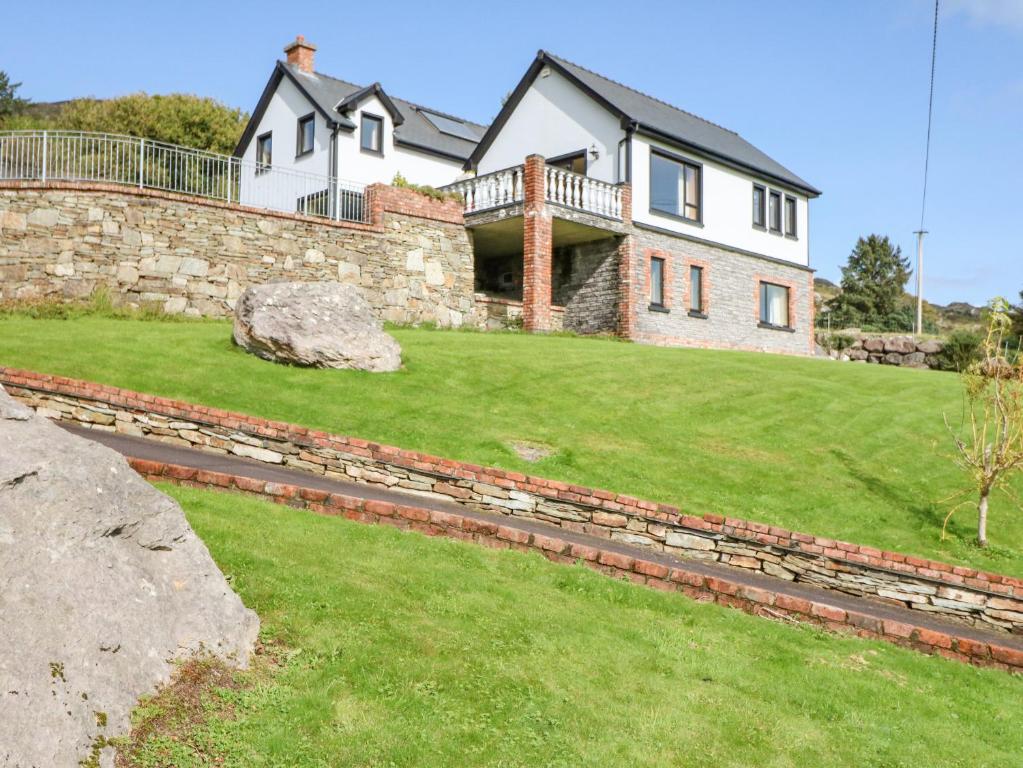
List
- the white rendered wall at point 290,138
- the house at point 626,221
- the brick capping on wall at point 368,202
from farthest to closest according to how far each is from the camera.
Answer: the white rendered wall at point 290,138
the house at point 626,221
the brick capping on wall at point 368,202

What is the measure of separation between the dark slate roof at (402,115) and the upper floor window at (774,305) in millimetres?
15211

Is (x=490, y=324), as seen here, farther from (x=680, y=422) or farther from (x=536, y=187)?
(x=680, y=422)

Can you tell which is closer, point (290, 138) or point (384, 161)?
point (384, 161)

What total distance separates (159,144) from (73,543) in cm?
2134

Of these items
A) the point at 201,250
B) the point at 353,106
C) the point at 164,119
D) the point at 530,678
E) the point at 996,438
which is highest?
the point at 164,119

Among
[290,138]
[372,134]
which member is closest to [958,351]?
[372,134]

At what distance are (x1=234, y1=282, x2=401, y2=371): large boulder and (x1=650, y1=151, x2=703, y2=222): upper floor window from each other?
1694 centimetres

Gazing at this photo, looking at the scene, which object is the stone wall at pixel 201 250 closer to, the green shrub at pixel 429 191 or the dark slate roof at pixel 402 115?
the green shrub at pixel 429 191

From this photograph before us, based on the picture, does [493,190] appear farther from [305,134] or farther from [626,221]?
[305,134]

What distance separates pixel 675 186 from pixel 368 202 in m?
12.0

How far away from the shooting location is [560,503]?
1091cm

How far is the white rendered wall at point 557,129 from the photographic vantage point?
30656mm

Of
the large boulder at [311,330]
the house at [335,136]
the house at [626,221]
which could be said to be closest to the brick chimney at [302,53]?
the house at [335,136]

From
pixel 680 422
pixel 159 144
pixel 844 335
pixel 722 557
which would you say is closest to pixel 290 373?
pixel 680 422
